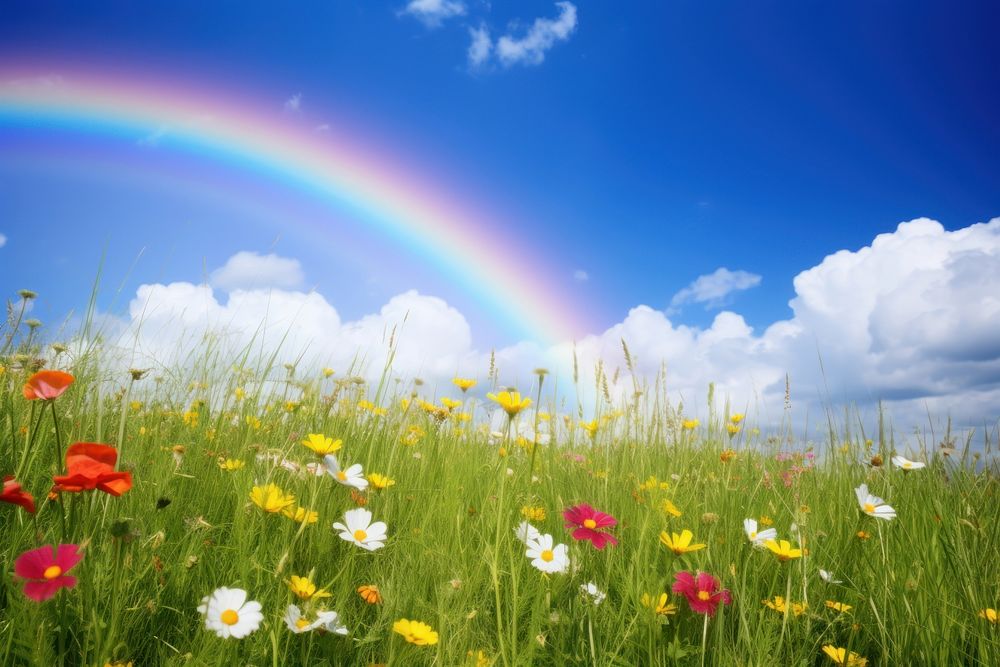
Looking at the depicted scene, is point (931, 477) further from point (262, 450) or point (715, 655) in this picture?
point (262, 450)

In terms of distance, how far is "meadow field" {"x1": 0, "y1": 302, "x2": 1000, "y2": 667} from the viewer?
4.06ft

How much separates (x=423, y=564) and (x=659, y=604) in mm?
638

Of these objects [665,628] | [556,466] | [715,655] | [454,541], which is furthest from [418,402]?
[715,655]

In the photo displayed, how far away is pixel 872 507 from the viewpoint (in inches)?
69.9

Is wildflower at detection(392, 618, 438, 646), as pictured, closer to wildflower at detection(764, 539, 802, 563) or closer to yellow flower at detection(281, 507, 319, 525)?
yellow flower at detection(281, 507, 319, 525)

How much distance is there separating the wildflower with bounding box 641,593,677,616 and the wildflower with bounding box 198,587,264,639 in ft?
2.74

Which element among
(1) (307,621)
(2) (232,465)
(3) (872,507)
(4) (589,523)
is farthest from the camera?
(2) (232,465)

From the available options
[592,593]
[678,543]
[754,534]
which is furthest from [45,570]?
[754,534]

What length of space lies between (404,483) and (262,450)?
55 cm

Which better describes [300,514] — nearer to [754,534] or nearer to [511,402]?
[511,402]

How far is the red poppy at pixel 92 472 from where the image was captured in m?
0.99

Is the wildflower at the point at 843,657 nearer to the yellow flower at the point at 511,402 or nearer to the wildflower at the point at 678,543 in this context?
the wildflower at the point at 678,543

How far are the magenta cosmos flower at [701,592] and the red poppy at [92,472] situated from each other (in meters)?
1.25

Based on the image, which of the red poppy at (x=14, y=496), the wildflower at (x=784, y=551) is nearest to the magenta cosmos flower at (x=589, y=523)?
the wildflower at (x=784, y=551)
